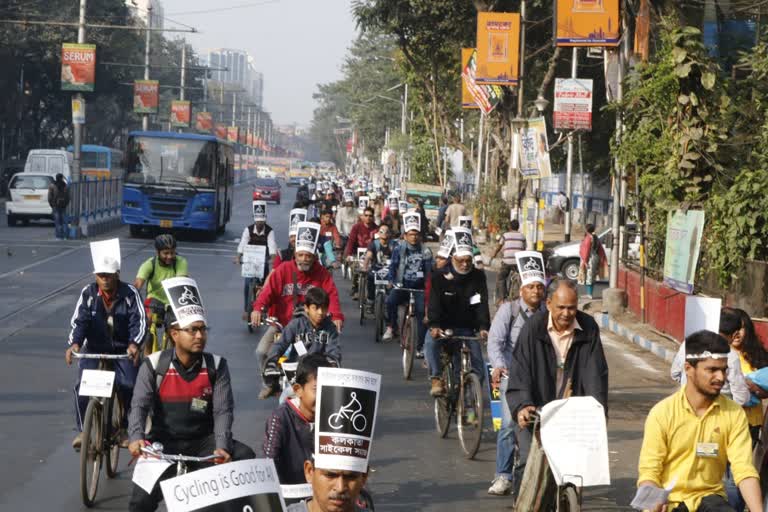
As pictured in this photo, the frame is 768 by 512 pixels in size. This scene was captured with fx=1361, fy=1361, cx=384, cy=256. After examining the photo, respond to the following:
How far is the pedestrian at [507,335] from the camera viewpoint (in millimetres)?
9086

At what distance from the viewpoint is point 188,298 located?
693 cm

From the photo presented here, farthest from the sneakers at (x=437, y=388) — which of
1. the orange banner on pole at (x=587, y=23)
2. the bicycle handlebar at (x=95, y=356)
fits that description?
the orange banner on pole at (x=587, y=23)

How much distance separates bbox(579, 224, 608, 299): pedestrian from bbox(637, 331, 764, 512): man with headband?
20543 mm

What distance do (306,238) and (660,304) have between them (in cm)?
996

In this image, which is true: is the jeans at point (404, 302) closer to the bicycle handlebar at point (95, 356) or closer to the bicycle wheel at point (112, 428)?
the bicycle wheel at point (112, 428)

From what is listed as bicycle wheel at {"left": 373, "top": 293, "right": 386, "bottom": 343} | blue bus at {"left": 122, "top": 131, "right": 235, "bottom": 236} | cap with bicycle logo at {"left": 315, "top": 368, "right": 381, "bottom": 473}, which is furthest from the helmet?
blue bus at {"left": 122, "top": 131, "right": 235, "bottom": 236}

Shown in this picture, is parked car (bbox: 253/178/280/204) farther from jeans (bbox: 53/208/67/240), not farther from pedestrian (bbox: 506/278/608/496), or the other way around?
pedestrian (bbox: 506/278/608/496)

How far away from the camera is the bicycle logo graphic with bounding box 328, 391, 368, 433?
4.12 m

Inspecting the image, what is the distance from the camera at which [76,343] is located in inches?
367

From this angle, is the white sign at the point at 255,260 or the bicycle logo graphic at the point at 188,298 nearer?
the bicycle logo graphic at the point at 188,298

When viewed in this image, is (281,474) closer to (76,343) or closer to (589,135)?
(76,343)

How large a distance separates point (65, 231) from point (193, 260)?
Result: 21.5 ft

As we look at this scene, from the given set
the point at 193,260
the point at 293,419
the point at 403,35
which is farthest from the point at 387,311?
the point at 403,35

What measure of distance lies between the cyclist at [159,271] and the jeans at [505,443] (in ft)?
13.8
